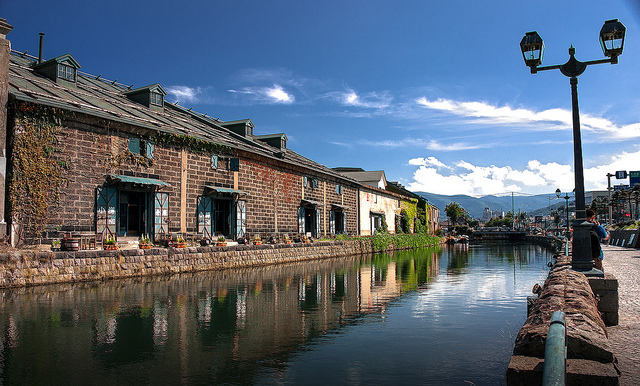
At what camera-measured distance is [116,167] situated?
58.0ft

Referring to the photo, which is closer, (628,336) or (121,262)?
(628,336)

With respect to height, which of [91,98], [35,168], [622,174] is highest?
[622,174]

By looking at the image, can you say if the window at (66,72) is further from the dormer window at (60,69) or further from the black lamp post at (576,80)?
the black lamp post at (576,80)

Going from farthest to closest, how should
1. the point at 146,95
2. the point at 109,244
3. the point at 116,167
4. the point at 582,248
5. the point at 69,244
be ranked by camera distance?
the point at 146,95, the point at 116,167, the point at 109,244, the point at 69,244, the point at 582,248

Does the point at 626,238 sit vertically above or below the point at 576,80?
below

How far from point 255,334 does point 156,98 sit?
2022 centimetres

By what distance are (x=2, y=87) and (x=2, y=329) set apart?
952 cm

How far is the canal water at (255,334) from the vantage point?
5625 millimetres

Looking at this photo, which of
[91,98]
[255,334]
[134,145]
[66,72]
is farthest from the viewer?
[66,72]

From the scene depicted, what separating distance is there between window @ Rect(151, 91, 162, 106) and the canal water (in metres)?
13.5

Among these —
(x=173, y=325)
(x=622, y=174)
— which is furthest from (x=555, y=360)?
(x=622, y=174)

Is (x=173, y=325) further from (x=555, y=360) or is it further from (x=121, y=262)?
(x=121, y=262)

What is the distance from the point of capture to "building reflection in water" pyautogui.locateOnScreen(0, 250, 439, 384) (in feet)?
19.1

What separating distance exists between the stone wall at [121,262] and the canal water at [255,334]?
24.9 inches
